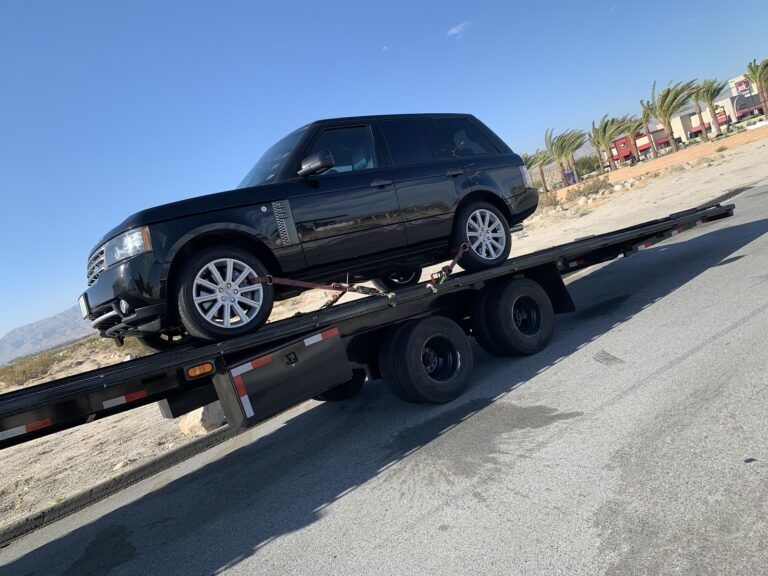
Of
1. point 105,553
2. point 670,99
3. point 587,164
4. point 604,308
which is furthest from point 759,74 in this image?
point 105,553

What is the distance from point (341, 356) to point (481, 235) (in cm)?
236

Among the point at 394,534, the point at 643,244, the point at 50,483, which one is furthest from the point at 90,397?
the point at 643,244

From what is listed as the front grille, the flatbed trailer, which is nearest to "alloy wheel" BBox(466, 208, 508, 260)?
the flatbed trailer

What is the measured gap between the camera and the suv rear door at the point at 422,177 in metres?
5.54

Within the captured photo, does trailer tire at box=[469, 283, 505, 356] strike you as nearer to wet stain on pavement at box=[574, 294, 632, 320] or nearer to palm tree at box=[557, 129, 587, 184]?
wet stain on pavement at box=[574, 294, 632, 320]

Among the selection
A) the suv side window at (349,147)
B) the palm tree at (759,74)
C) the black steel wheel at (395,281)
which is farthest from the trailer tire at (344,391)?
the palm tree at (759,74)

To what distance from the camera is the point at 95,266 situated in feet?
14.6

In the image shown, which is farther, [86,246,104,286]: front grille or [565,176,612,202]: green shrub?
[565,176,612,202]: green shrub

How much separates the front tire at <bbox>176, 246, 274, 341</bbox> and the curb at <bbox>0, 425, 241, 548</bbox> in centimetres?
107

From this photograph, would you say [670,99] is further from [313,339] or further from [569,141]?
[313,339]

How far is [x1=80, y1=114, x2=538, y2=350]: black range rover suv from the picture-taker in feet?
13.4

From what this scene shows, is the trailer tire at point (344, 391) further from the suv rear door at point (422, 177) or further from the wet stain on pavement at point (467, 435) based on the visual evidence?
the suv rear door at point (422, 177)

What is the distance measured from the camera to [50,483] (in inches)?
273

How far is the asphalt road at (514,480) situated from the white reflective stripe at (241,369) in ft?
3.31
